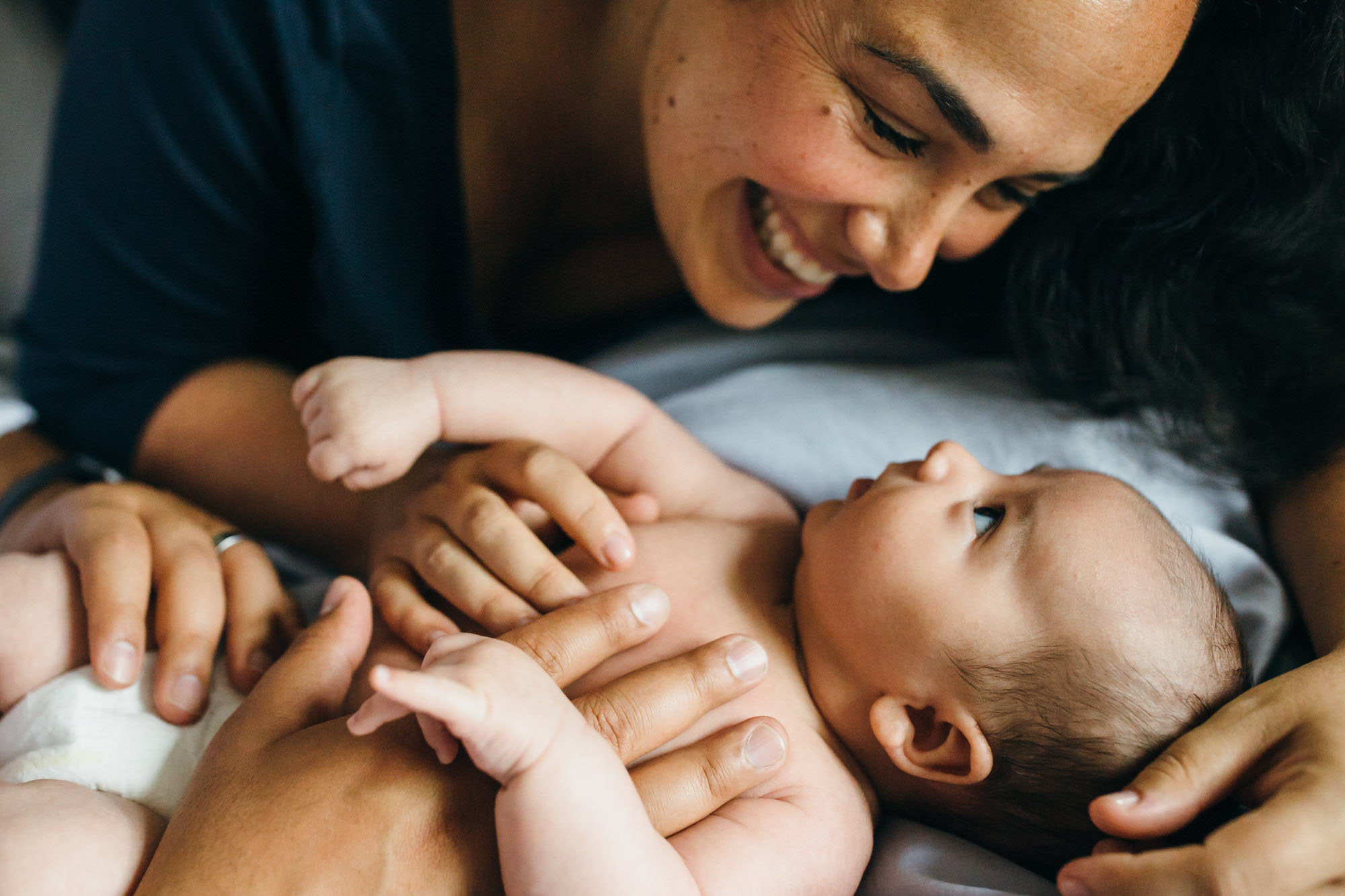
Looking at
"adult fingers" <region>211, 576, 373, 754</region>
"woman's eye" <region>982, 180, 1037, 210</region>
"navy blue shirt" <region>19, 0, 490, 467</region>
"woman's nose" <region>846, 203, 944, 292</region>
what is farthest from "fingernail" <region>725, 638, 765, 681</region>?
"navy blue shirt" <region>19, 0, 490, 467</region>

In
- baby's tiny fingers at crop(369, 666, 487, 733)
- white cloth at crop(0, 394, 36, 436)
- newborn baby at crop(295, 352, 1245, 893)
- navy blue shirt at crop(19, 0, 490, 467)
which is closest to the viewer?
baby's tiny fingers at crop(369, 666, 487, 733)

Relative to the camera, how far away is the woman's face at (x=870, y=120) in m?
0.79

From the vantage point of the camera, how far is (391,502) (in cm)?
113

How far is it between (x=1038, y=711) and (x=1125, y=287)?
69 cm

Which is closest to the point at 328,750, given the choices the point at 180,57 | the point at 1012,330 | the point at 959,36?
the point at 959,36

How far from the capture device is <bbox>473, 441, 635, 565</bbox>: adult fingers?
35.1 inches

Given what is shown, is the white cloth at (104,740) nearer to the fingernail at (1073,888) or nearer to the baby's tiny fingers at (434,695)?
the baby's tiny fingers at (434,695)

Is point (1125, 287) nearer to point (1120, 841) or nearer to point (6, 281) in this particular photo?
point (1120, 841)

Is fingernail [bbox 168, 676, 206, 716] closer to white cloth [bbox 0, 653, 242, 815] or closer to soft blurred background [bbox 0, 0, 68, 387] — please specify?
white cloth [bbox 0, 653, 242, 815]

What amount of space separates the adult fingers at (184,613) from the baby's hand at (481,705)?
1.03 feet

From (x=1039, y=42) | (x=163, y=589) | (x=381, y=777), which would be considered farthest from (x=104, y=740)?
(x=1039, y=42)

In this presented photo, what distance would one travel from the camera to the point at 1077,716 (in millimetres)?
787

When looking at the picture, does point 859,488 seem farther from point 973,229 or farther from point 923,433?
point 973,229

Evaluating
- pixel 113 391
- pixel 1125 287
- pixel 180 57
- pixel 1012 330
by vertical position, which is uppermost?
pixel 180 57
